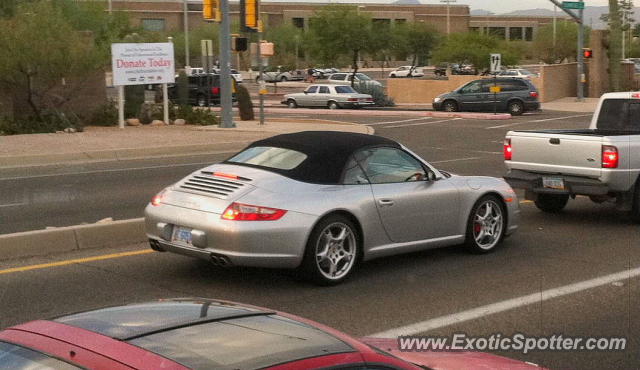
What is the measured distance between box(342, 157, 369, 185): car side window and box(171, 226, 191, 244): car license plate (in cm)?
161

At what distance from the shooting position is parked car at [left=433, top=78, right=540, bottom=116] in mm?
43219

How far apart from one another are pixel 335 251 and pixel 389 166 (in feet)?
4.28

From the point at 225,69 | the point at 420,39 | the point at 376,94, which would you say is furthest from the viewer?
the point at 420,39

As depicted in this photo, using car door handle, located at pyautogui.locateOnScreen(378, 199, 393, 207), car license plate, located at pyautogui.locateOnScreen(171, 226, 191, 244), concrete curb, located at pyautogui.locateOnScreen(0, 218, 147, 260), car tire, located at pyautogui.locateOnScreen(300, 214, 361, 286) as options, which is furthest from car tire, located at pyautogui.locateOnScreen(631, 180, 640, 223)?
car license plate, located at pyautogui.locateOnScreen(171, 226, 191, 244)

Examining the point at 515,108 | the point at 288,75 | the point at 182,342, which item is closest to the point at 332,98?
the point at 515,108

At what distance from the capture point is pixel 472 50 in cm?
6225

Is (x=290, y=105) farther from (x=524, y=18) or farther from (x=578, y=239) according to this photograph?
(x=524, y=18)

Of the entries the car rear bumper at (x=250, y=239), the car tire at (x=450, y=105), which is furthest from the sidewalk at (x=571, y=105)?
the car rear bumper at (x=250, y=239)

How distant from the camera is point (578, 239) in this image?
39.5ft

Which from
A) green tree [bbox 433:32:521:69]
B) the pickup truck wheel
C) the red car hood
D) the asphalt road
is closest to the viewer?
the red car hood

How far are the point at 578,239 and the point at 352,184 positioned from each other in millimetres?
3824

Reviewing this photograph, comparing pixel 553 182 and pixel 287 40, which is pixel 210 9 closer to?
pixel 553 182

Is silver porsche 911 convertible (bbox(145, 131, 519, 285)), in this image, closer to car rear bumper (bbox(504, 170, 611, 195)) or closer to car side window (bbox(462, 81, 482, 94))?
car rear bumper (bbox(504, 170, 611, 195))

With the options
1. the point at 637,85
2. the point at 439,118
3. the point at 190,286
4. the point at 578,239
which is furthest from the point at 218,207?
the point at 637,85
